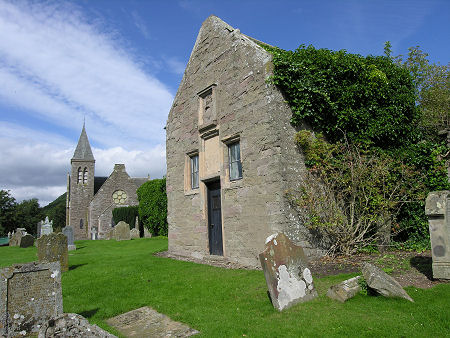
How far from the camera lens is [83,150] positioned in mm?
48375

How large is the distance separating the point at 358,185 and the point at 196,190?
571 centimetres

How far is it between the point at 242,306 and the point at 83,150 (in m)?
48.2

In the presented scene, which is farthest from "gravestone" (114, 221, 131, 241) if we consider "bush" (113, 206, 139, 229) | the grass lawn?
the grass lawn

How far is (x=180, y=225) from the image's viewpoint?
12.8m

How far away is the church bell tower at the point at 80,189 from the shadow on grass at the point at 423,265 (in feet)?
136

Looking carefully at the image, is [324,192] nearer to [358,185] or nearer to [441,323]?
[358,185]

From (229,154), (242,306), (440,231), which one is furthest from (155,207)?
(440,231)

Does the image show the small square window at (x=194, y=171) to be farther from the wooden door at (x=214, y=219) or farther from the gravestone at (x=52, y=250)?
the gravestone at (x=52, y=250)

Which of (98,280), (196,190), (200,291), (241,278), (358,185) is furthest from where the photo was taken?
(196,190)

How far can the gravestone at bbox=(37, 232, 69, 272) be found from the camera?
1036cm

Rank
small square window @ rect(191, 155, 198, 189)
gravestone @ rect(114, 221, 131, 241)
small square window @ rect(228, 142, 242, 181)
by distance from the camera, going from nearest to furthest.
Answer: small square window @ rect(228, 142, 242, 181), small square window @ rect(191, 155, 198, 189), gravestone @ rect(114, 221, 131, 241)

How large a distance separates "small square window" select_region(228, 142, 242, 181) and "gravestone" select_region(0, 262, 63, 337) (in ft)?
20.3

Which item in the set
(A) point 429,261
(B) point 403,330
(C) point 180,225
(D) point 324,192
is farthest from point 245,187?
(B) point 403,330

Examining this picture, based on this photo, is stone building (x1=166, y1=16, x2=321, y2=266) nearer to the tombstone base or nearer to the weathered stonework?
the tombstone base
